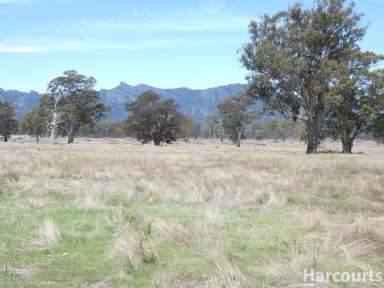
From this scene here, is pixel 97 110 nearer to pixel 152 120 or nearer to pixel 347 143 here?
pixel 152 120

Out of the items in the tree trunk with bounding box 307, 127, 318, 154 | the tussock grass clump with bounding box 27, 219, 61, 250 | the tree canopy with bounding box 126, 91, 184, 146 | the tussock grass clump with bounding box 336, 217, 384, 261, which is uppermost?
the tree canopy with bounding box 126, 91, 184, 146

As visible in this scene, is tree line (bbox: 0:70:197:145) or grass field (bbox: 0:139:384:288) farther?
tree line (bbox: 0:70:197:145)

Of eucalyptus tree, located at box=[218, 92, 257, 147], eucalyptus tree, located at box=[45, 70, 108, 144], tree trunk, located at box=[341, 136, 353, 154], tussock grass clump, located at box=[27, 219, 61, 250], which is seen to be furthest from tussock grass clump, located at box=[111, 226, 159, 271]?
eucalyptus tree, located at box=[218, 92, 257, 147]

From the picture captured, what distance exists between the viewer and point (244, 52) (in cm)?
4644

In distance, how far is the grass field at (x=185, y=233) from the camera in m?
6.81

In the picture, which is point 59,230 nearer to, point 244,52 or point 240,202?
point 240,202

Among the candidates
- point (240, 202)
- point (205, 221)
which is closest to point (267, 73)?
point (240, 202)

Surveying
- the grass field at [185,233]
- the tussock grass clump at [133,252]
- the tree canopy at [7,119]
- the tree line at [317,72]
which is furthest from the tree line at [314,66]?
the tree canopy at [7,119]

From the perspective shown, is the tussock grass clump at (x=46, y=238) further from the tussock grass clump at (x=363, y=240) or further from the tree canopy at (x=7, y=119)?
the tree canopy at (x=7, y=119)

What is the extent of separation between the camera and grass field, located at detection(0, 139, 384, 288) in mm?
6809

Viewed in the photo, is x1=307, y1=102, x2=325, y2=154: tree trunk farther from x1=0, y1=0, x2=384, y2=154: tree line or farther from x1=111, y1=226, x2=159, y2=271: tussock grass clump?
x1=111, y1=226, x2=159, y2=271: tussock grass clump

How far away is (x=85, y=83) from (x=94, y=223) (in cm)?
7093

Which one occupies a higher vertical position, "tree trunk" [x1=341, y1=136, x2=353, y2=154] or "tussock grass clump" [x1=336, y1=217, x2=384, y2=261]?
"tree trunk" [x1=341, y1=136, x2=353, y2=154]

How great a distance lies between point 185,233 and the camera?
864 cm
